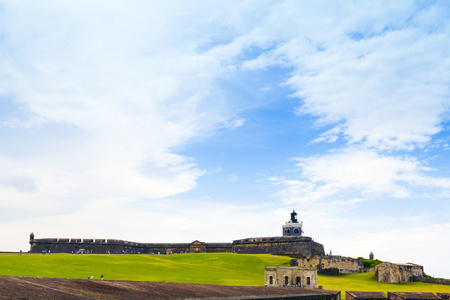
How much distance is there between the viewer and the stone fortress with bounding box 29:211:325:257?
66.8 m

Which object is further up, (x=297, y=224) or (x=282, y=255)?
(x=297, y=224)

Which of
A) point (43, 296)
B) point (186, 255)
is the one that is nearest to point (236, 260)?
point (186, 255)

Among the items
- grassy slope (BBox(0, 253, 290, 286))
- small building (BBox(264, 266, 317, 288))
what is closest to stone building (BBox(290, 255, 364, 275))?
grassy slope (BBox(0, 253, 290, 286))

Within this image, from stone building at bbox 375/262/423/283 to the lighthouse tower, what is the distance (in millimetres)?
26185

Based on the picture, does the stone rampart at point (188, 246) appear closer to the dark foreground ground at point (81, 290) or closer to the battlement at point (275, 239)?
the battlement at point (275, 239)

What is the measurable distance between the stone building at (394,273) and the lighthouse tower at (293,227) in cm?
2618

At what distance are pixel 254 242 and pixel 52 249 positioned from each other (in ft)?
114

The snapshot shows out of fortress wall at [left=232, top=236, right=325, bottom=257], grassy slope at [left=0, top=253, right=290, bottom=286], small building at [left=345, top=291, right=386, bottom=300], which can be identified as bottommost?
small building at [left=345, top=291, right=386, bottom=300]

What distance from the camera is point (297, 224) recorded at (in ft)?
256

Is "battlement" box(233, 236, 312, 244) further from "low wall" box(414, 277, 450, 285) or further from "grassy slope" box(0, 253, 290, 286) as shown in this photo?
"low wall" box(414, 277, 450, 285)

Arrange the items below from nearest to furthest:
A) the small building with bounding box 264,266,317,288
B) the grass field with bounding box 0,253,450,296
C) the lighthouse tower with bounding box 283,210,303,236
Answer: the grass field with bounding box 0,253,450,296 → the small building with bounding box 264,266,317,288 → the lighthouse tower with bounding box 283,210,303,236

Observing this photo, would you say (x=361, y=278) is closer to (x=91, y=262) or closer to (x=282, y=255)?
(x=282, y=255)

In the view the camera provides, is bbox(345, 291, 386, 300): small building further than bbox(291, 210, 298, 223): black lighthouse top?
No

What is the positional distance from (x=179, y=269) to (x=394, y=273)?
1048 inches
